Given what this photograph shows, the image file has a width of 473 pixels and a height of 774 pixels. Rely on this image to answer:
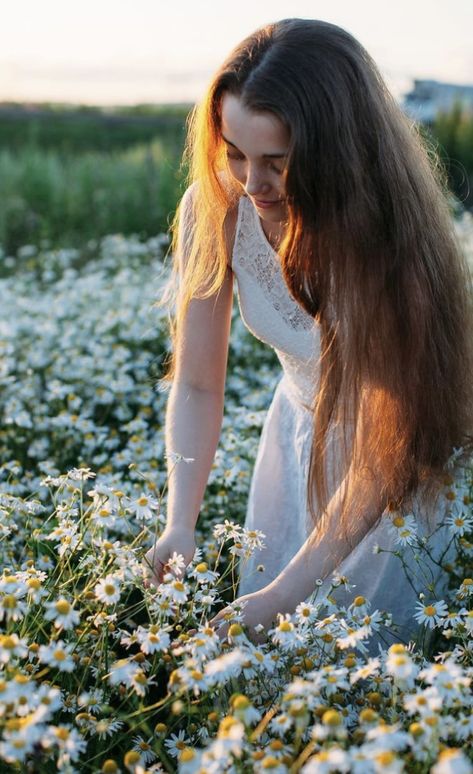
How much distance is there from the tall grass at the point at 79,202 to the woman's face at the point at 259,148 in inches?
193

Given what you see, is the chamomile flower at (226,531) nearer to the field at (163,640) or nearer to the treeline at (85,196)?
the field at (163,640)

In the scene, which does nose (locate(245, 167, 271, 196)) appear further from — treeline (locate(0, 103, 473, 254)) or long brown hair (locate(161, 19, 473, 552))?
treeline (locate(0, 103, 473, 254))

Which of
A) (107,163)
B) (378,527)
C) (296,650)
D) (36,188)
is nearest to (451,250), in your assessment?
(378,527)

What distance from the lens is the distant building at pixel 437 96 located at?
11.0 meters

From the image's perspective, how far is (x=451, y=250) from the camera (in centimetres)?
187

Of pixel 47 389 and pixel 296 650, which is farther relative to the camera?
pixel 47 389

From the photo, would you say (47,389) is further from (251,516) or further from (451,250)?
Answer: (451,250)

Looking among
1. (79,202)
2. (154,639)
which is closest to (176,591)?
(154,639)

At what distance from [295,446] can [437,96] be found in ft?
37.9

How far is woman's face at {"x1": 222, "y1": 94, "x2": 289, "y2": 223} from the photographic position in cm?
162

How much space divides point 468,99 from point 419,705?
11.7 m

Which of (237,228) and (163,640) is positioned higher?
(237,228)

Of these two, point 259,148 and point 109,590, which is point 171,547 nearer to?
point 109,590

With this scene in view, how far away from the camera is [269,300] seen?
2.12 meters
